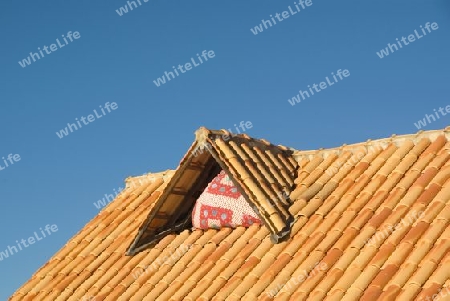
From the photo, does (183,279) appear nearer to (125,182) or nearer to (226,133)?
(226,133)

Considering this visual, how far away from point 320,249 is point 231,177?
2.23 meters

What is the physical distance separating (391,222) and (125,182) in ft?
23.8

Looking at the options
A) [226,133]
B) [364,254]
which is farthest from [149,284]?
[364,254]

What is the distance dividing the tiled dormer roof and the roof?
0.15 metres

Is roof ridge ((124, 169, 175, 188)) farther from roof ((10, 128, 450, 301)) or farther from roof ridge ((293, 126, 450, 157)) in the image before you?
roof ridge ((293, 126, 450, 157))

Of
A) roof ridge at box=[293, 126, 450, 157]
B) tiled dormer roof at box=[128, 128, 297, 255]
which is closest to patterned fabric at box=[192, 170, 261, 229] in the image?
tiled dormer roof at box=[128, 128, 297, 255]

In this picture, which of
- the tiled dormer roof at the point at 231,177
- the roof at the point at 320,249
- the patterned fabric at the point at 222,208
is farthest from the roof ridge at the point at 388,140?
the patterned fabric at the point at 222,208

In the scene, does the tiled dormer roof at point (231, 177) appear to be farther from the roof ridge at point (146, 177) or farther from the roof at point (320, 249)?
the roof ridge at point (146, 177)

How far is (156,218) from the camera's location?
11.7m

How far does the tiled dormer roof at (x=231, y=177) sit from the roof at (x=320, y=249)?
0.51 feet

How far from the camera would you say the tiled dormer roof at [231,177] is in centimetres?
1052

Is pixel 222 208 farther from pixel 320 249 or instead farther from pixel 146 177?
pixel 146 177

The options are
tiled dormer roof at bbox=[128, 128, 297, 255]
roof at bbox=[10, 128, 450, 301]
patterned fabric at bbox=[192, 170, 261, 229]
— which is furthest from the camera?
patterned fabric at bbox=[192, 170, 261, 229]

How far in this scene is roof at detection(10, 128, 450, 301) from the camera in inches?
325
